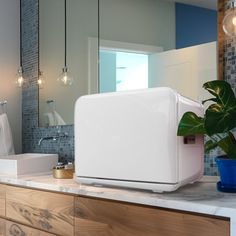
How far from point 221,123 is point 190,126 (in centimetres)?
10

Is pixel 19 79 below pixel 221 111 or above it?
above

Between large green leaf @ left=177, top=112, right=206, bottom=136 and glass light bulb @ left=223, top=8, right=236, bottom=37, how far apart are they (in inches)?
20.3

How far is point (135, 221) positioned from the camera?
120cm

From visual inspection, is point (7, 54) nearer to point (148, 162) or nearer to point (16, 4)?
point (16, 4)

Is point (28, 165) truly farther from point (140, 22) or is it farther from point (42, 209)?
point (140, 22)

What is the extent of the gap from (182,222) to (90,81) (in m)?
1.33

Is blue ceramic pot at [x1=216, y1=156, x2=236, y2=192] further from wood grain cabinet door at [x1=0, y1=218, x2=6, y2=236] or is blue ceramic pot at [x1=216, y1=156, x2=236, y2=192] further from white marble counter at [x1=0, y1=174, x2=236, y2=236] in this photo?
wood grain cabinet door at [x1=0, y1=218, x2=6, y2=236]

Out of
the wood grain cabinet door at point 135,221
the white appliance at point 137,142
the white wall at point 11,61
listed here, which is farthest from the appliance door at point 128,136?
the white wall at point 11,61

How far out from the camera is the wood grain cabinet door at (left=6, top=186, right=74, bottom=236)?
4.83 feet

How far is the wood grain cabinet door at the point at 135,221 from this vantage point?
1.03 meters

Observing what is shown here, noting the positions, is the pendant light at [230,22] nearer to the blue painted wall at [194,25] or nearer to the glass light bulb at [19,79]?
the blue painted wall at [194,25]

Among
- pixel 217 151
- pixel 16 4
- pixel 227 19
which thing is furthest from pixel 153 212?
pixel 16 4

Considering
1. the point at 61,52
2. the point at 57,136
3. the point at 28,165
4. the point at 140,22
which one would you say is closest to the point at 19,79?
the point at 61,52

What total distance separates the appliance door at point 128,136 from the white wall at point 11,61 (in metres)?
1.42
